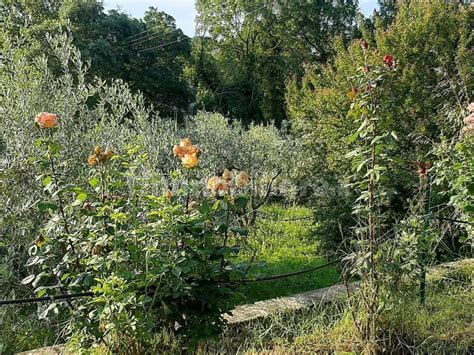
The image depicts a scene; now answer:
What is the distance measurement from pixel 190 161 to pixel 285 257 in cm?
379

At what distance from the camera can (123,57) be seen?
2002cm

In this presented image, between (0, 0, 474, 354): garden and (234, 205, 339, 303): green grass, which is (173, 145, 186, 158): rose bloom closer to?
(0, 0, 474, 354): garden

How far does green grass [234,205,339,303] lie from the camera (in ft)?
13.8

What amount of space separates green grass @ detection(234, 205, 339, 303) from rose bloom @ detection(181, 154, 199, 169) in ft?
1.93

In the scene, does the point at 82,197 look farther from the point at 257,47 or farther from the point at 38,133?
the point at 257,47

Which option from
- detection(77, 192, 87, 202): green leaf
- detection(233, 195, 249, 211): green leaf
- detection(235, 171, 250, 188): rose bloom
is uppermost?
detection(235, 171, 250, 188): rose bloom

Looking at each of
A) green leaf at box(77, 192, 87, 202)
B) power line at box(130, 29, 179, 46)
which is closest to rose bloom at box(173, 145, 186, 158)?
green leaf at box(77, 192, 87, 202)

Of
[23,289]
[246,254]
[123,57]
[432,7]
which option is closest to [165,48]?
[123,57]

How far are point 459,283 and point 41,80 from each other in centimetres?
343

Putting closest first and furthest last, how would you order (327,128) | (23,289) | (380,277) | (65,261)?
(65,261), (380,277), (23,289), (327,128)

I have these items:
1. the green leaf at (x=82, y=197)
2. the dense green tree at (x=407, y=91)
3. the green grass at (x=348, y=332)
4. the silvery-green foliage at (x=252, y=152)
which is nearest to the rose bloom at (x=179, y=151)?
the green leaf at (x=82, y=197)

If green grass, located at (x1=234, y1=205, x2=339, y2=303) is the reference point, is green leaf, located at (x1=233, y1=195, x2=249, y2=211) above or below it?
above

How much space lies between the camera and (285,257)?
Result: 572cm

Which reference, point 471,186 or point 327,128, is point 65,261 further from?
point 327,128
